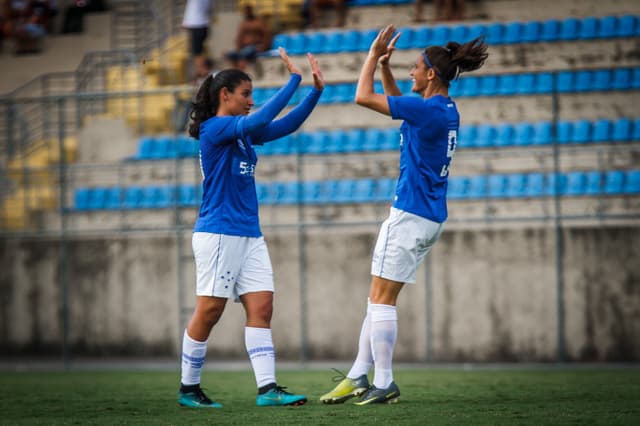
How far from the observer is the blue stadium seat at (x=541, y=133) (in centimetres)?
1348

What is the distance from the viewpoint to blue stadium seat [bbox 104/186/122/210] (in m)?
13.8

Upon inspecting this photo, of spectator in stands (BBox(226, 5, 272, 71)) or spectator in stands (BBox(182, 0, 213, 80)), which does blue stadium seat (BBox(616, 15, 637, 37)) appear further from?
spectator in stands (BBox(182, 0, 213, 80))

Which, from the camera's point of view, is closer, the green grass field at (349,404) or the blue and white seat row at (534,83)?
the green grass field at (349,404)

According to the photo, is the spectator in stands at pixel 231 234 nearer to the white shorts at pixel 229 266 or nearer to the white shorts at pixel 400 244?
the white shorts at pixel 229 266

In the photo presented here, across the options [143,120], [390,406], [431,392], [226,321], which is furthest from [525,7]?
[390,406]

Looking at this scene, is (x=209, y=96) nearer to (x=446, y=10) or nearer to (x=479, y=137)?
(x=479, y=137)

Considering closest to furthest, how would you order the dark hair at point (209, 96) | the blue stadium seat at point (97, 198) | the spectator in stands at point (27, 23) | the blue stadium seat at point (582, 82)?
the dark hair at point (209, 96) → the blue stadium seat at point (97, 198) → the blue stadium seat at point (582, 82) → the spectator in stands at point (27, 23)

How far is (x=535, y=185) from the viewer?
12523mm

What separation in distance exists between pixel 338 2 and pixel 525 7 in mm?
2840

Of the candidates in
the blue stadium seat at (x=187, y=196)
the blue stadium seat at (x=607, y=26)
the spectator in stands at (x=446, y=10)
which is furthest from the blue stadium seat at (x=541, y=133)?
the blue stadium seat at (x=187, y=196)

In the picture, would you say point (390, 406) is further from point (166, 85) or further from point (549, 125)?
point (166, 85)

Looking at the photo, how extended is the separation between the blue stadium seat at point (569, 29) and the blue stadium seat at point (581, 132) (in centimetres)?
193

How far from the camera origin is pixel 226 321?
41.4 feet

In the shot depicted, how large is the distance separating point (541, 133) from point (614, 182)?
1.48 meters
